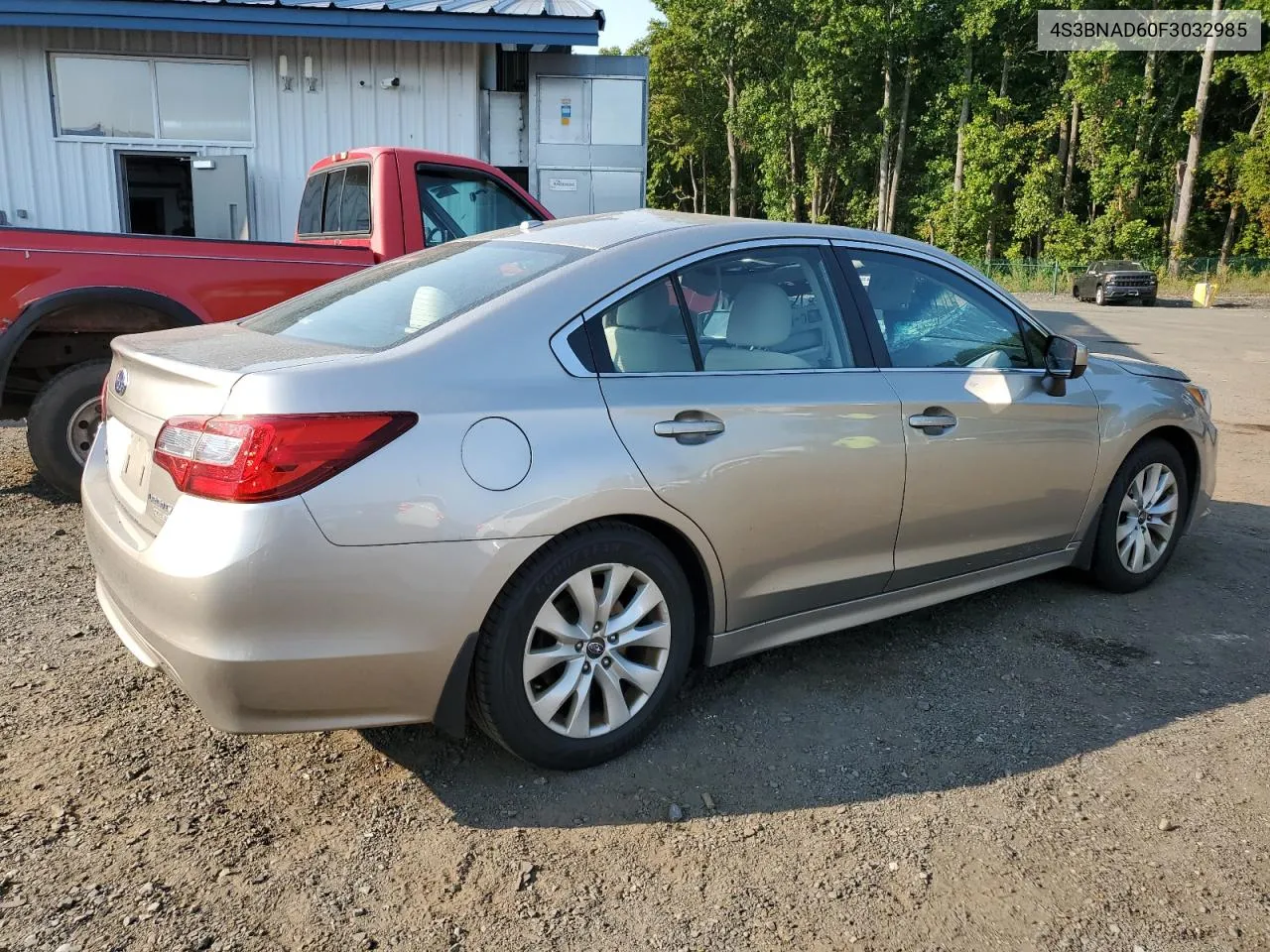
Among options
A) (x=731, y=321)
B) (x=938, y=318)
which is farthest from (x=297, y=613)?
(x=938, y=318)

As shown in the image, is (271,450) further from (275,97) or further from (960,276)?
(275,97)

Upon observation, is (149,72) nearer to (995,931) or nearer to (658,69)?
(995,931)

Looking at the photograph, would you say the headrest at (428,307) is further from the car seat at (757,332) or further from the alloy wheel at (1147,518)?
the alloy wheel at (1147,518)

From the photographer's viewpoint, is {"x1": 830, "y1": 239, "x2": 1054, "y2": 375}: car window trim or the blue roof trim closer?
{"x1": 830, "y1": 239, "x2": 1054, "y2": 375}: car window trim

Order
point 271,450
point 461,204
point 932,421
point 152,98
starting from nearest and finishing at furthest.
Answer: point 271,450
point 932,421
point 461,204
point 152,98

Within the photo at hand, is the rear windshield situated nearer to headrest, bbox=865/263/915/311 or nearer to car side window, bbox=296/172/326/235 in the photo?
headrest, bbox=865/263/915/311

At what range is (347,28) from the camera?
11578 millimetres

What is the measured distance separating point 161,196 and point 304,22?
6.40 m

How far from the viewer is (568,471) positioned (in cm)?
274

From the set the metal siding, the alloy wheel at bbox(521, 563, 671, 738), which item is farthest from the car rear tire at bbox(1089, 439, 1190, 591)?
the metal siding

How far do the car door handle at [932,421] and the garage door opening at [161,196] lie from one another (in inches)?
511

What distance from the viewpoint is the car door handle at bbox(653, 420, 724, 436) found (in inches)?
117

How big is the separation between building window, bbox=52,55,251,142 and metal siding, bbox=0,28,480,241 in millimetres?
121

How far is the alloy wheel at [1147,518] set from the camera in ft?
14.9
